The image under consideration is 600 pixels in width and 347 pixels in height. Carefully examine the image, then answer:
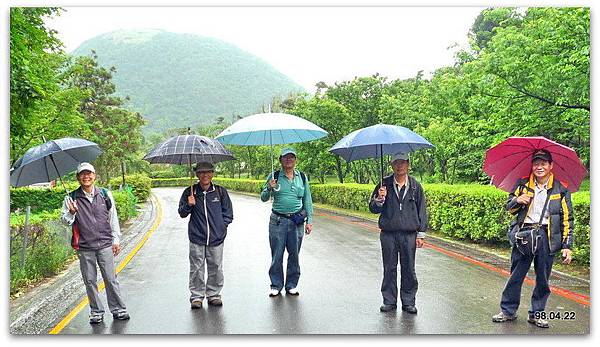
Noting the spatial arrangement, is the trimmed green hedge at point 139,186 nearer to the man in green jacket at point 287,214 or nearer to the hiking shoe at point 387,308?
the man in green jacket at point 287,214

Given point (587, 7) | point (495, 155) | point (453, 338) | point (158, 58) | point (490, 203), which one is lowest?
point (453, 338)

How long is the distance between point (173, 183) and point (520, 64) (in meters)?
47.5

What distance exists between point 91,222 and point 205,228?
1181 millimetres

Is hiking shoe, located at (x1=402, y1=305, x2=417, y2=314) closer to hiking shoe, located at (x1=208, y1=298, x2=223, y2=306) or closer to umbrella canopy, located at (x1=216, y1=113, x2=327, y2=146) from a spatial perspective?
hiking shoe, located at (x1=208, y1=298, x2=223, y2=306)

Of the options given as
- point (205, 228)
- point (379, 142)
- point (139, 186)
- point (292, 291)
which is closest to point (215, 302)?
point (205, 228)

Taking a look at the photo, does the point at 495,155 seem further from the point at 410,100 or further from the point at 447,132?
the point at 410,100

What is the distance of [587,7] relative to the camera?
7.33 meters

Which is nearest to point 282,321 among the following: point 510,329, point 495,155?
point 510,329

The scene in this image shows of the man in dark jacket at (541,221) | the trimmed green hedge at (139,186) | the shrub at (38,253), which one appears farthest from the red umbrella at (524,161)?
the trimmed green hedge at (139,186)

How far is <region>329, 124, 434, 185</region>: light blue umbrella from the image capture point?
5.39 m

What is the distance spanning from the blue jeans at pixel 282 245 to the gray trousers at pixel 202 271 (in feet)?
2.24

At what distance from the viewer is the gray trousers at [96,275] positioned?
5273mm

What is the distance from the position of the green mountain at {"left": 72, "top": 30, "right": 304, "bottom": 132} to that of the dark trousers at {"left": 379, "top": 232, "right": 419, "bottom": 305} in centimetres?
9644

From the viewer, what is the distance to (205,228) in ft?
18.9
